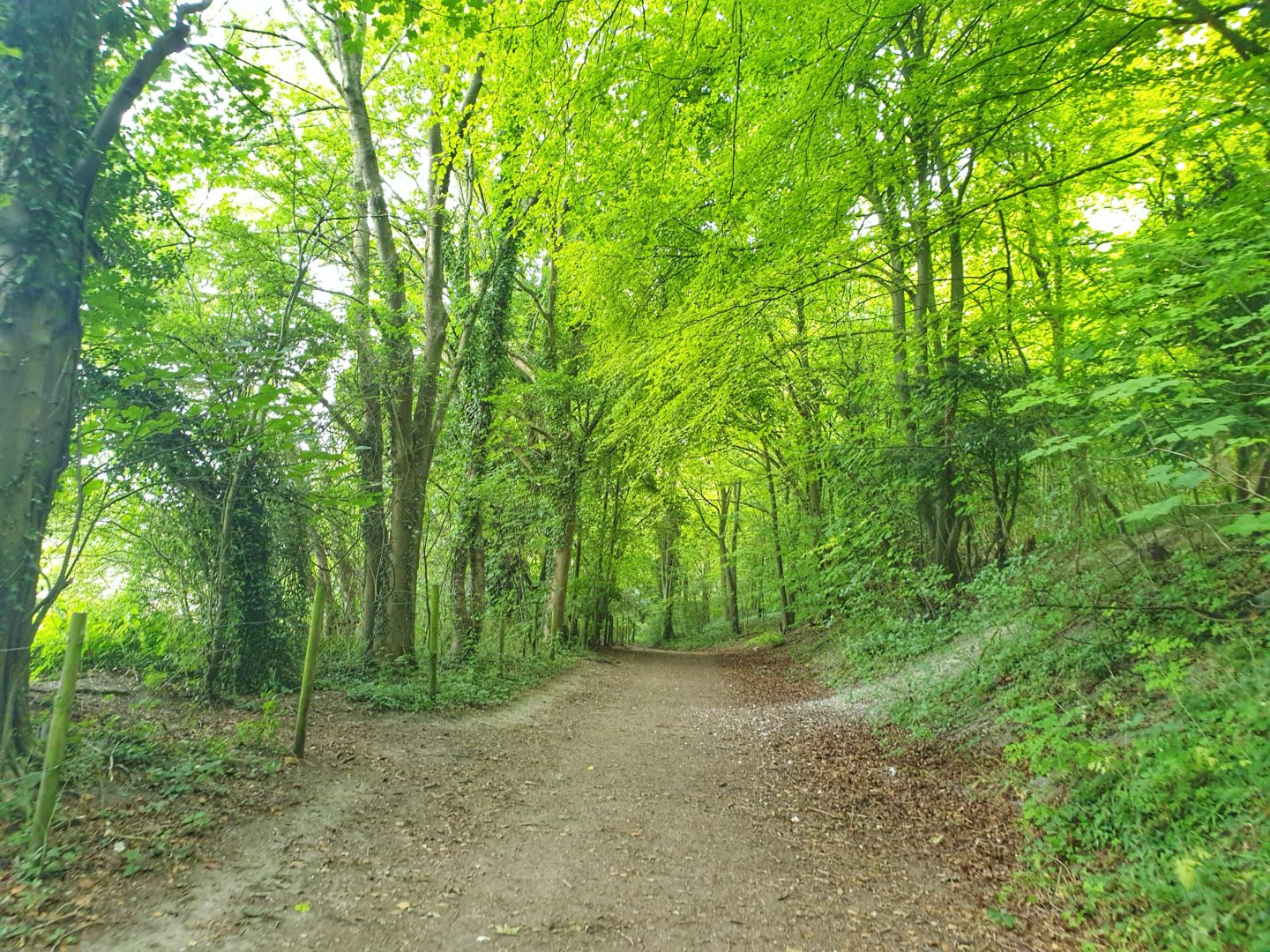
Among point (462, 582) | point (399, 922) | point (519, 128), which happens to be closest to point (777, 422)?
point (462, 582)

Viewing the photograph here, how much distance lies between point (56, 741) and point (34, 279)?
3.11 metres

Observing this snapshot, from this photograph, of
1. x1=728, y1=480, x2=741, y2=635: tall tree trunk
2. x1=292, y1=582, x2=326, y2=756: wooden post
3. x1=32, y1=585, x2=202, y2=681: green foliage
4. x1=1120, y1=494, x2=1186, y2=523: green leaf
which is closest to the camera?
x1=1120, y1=494, x2=1186, y2=523: green leaf

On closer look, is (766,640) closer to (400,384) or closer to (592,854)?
(400,384)

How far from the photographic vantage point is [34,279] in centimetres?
435

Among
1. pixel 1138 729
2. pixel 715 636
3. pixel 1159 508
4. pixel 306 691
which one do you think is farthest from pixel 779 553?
pixel 1159 508

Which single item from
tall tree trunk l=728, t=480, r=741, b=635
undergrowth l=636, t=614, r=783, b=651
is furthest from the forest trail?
tall tree trunk l=728, t=480, r=741, b=635

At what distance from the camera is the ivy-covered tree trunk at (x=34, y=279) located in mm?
4199

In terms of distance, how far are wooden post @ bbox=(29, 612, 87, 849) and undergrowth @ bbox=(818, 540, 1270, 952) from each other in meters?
5.53

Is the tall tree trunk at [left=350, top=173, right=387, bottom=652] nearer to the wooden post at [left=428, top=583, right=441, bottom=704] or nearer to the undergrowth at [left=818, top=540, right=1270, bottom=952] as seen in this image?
the wooden post at [left=428, top=583, right=441, bottom=704]

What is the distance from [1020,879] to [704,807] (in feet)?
7.75

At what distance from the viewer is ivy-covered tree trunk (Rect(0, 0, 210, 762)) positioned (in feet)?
13.8

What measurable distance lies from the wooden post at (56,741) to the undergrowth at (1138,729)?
5.53 m

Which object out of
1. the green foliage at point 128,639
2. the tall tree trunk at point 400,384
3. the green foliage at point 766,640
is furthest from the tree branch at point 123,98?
the green foliage at point 766,640

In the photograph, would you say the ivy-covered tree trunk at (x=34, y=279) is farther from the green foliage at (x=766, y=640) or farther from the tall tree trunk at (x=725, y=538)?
the tall tree trunk at (x=725, y=538)
